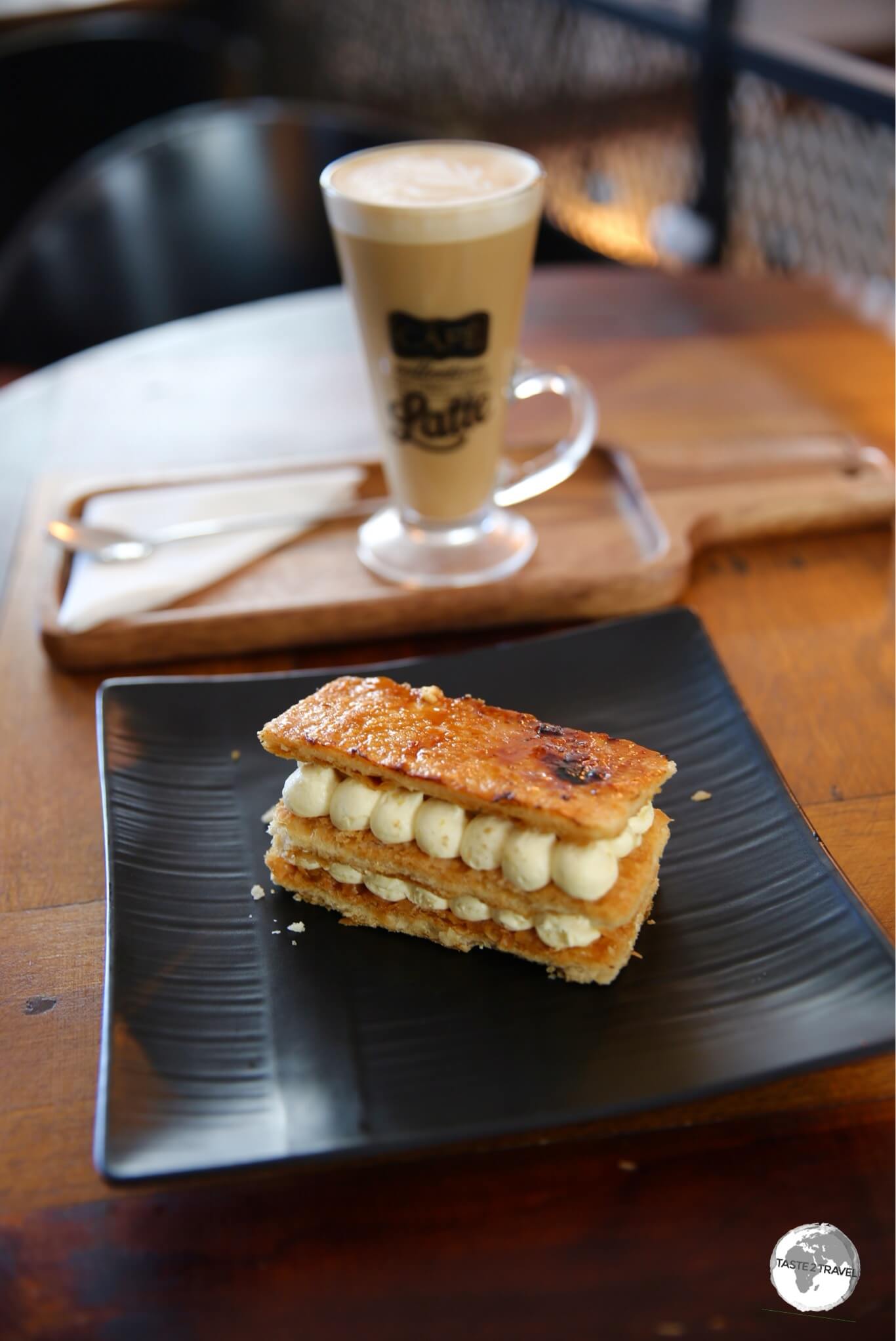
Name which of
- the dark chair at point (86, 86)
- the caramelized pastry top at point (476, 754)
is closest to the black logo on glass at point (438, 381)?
the caramelized pastry top at point (476, 754)

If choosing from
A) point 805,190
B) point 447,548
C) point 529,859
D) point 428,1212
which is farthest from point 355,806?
point 805,190

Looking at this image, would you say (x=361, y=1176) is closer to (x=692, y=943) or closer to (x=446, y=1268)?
(x=446, y=1268)

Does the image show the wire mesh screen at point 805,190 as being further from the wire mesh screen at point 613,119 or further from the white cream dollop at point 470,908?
the white cream dollop at point 470,908

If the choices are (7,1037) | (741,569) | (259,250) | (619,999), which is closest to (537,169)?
(741,569)

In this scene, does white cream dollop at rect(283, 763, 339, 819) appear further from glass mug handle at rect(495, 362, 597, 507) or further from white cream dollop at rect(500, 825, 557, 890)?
glass mug handle at rect(495, 362, 597, 507)

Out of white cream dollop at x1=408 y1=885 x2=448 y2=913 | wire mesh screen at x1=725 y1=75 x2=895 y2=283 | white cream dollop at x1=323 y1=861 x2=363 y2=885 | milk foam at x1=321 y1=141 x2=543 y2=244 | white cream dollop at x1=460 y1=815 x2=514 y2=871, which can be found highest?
milk foam at x1=321 y1=141 x2=543 y2=244

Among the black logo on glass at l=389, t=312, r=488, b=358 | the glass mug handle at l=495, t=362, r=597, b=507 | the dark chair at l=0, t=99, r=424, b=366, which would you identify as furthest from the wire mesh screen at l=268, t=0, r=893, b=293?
the black logo on glass at l=389, t=312, r=488, b=358
